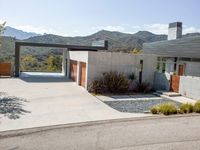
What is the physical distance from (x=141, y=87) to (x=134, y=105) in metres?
5.61

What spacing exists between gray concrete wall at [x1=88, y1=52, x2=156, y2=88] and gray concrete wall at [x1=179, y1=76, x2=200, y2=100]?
11.5ft

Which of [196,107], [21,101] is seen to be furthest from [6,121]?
[196,107]

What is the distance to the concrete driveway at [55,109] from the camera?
35.4ft

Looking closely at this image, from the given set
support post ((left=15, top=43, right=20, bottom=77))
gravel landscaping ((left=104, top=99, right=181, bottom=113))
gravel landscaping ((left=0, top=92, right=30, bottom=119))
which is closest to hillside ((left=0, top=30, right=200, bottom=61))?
support post ((left=15, top=43, right=20, bottom=77))

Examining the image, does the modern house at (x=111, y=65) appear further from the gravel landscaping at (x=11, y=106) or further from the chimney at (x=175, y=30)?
the chimney at (x=175, y=30)

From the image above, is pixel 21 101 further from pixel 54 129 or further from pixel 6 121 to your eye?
pixel 54 129

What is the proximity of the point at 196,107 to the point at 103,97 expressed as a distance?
6722 mm

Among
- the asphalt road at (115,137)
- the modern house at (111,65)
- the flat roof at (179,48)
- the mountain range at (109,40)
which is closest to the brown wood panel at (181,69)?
the flat roof at (179,48)

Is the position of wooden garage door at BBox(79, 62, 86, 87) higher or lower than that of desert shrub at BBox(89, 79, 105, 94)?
higher

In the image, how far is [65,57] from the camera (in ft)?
101

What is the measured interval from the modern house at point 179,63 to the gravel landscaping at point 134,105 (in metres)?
2.23

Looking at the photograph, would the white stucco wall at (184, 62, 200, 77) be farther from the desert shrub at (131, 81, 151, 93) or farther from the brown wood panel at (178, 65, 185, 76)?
the desert shrub at (131, 81, 151, 93)

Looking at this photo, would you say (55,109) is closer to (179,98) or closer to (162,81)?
(179,98)

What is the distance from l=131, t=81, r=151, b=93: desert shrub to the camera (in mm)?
20594
